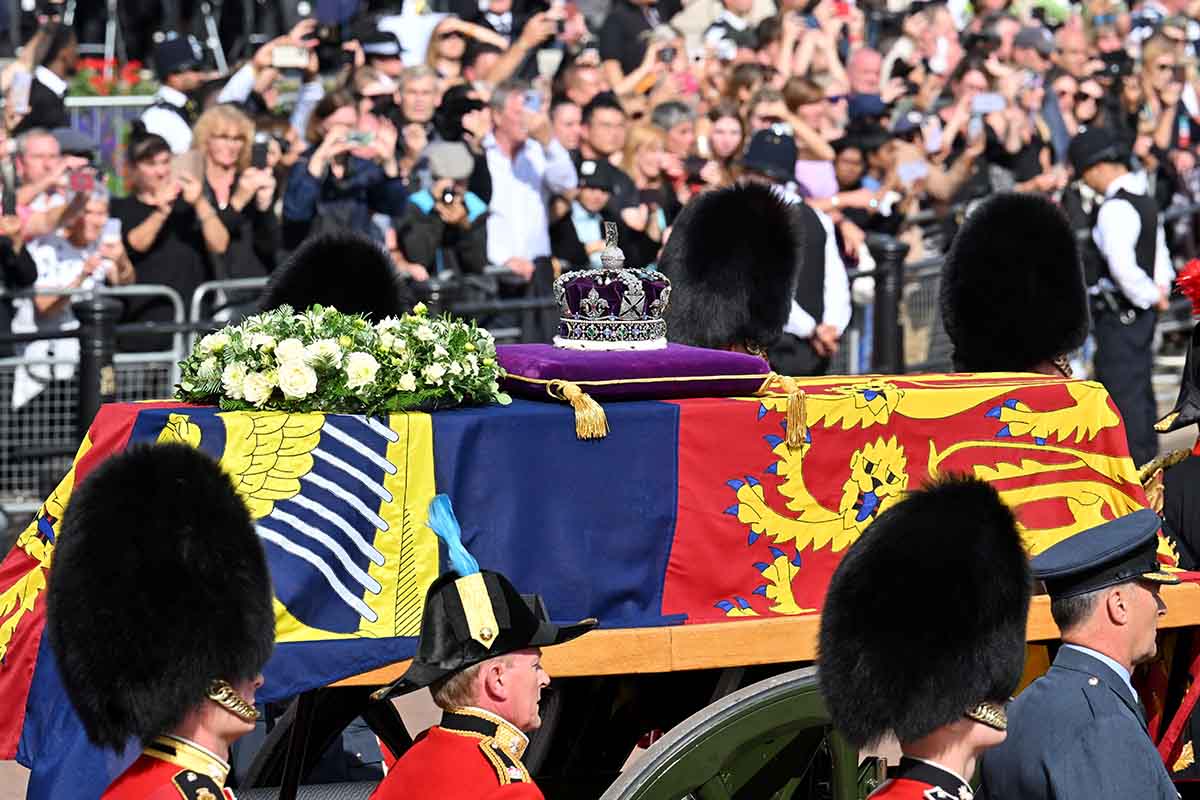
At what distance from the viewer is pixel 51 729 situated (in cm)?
569

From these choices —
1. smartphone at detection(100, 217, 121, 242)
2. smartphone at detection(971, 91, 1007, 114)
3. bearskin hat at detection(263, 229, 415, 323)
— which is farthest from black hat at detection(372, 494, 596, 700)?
smartphone at detection(971, 91, 1007, 114)

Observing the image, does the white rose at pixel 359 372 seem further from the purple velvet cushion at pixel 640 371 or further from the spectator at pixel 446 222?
the spectator at pixel 446 222

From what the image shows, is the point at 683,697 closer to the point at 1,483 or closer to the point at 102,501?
the point at 102,501

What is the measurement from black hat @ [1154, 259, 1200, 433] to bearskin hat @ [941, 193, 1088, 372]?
0.46 m

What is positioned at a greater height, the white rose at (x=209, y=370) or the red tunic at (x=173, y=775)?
the white rose at (x=209, y=370)

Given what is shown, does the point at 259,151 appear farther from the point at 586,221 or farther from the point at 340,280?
the point at 340,280

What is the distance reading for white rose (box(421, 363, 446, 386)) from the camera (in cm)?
613

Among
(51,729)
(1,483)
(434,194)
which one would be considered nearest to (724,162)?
(434,194)

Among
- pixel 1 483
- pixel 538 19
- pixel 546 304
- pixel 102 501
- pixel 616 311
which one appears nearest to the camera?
pixel 102 501

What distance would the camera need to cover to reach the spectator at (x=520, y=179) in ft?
39.1

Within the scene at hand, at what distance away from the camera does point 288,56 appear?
12961mm

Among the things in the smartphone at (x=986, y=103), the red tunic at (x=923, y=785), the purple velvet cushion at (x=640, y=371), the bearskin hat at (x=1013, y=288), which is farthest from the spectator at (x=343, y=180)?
the red tunic at (x=923, y=785)

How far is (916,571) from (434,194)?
7016 mm

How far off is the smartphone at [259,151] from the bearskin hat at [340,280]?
4.05 metres
